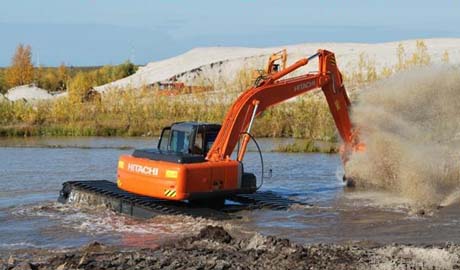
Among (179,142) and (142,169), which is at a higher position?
(179,142)

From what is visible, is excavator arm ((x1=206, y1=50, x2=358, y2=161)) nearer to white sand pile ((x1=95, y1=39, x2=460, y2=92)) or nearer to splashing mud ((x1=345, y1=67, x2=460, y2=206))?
splashing mud ((x1=345, y1=67, x2=460, y2=206))

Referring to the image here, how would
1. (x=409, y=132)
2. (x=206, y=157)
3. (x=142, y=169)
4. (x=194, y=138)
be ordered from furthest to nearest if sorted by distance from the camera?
(x=409, y=132) → (x=194, y=138) → (x=206, y=157) → (x=142, y=169)

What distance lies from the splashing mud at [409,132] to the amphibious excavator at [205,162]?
68.8 inches

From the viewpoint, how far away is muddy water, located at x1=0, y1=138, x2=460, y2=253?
14.2 m

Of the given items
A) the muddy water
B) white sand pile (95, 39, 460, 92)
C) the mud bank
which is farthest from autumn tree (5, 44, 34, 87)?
the mud bank

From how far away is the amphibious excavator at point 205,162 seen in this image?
51.8ft

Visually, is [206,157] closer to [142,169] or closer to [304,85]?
[142,169]

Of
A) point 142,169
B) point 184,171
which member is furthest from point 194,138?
point 184,171

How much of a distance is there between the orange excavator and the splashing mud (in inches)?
80.9

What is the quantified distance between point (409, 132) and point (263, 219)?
5.36m

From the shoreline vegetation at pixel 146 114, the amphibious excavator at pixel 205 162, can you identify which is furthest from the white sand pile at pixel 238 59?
the amphibious excavator at pixel 205 162

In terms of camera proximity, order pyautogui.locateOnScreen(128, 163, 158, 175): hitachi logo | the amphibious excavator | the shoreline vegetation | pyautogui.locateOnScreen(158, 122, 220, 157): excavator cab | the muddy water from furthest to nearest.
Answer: the shoreline vegetation < pyautogui.locateOnScreen(158, 122, 220, 157): excavator cab < pyautogui.locateOnScreen(128, 163, 158, 175): hitachi logo < the amphibious excavator < the muddy water

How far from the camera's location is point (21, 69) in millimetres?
85312


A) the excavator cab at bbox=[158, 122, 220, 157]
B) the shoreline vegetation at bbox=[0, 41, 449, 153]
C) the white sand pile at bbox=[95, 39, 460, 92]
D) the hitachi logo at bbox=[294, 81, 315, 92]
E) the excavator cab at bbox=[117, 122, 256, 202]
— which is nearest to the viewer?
the excavator cab at bbox=[117, 122, 256, 202]
